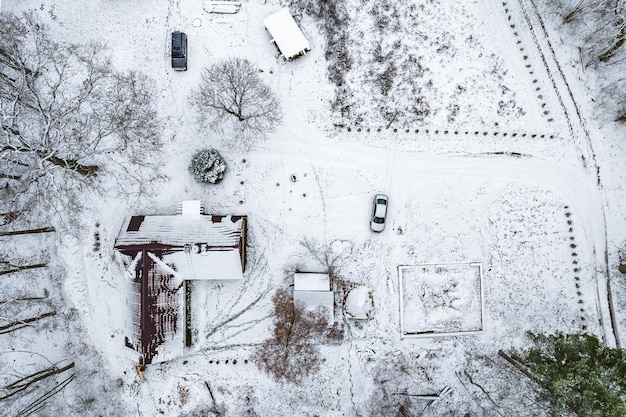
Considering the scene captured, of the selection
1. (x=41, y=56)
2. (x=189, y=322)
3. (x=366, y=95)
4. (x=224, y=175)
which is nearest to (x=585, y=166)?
(x=366, y=95)

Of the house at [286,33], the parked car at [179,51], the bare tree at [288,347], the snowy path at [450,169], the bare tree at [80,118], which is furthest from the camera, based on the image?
the snowy path at [450,169]

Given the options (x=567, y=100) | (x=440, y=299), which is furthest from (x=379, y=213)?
(x=567, y=100)

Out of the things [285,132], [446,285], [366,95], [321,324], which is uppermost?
[366,95]

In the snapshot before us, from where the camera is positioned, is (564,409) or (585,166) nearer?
(564,409)

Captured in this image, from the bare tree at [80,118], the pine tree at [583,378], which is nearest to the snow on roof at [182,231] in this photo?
the bare tree at [80,118]

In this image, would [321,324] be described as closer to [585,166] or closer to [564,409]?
[564,409]

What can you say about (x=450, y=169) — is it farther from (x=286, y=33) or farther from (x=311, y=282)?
(x=286, y=33)

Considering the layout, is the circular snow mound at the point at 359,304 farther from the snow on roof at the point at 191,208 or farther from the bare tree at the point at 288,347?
the snow on roof at the point at 191,208
